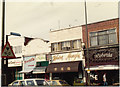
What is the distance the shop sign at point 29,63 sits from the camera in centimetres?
3759

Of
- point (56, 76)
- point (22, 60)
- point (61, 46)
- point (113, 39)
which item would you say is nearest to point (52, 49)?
point (61, 46)

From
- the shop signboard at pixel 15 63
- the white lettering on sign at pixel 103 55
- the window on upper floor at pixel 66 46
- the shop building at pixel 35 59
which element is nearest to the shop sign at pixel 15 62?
the shop signboard at pixel 15 63

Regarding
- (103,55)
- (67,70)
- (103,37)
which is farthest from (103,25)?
(67,70)

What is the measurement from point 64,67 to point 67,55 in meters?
2.00

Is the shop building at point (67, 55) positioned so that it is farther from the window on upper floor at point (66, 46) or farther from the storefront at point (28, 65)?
the storefront at point (28, 65)

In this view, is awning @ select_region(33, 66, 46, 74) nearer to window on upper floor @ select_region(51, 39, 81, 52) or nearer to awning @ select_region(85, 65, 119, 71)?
window on upper floor @ select_region(51, 39, 81, 52)

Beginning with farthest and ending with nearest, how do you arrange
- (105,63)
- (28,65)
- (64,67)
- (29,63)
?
(28,65) → (29,63) → (64,67) → (105,63)

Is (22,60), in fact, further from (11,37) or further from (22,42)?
(11,37)

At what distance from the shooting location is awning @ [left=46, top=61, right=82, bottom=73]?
31.3 meters

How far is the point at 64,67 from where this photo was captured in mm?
32781

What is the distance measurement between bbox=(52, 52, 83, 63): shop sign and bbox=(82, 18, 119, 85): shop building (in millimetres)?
1905

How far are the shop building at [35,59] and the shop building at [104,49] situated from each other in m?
8.17

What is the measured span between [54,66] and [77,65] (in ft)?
14.9

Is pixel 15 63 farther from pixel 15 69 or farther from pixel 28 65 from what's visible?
pixel 28 65
